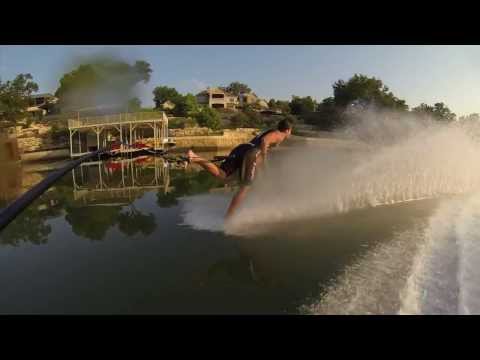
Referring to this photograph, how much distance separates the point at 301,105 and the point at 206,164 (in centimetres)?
8981

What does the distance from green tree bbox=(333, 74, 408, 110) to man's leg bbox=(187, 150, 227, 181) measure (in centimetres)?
7029

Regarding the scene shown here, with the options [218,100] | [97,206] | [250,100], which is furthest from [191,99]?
[97,206]

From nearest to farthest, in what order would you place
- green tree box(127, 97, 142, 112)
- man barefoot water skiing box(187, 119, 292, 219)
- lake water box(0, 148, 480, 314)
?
lake water box(0, 148, 480, 314) < man barefoot water skiing box(187, 119, 292, 219) < green tree box(127, 97, 142, 112)

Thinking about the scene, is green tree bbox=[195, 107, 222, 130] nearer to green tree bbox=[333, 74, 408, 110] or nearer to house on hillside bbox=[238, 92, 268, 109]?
green tree bbox=[333, 74, 408, 110]

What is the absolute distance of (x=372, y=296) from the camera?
3.82 m

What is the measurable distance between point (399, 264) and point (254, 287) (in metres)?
2.13

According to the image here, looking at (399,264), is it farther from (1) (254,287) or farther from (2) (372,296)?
(1) (254,287)

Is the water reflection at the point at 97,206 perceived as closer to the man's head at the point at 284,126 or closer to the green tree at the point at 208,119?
the man's head at the point at 284,126

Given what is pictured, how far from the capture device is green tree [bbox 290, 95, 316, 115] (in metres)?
90.9

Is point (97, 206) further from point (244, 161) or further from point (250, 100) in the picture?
point (250, 100)

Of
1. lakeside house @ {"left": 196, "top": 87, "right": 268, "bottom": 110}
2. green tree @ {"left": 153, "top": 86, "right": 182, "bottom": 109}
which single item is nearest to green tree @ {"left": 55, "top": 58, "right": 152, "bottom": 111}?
green tree @ {"left": 153, "top": 86, "right": 182, "bottom": 109}

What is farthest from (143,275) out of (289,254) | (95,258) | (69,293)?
(289,254)

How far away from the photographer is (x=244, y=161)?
768cm

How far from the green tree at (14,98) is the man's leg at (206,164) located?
42744 millimetres
